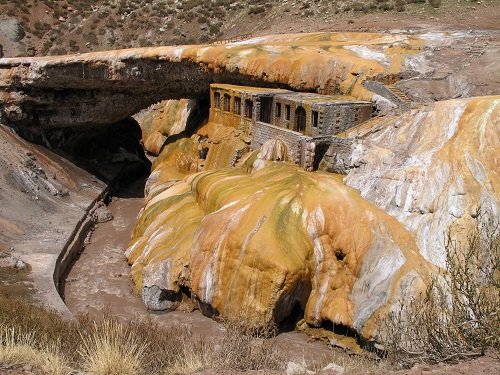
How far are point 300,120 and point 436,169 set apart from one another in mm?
8741

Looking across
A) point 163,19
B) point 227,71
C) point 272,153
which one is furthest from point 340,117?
point 163,19

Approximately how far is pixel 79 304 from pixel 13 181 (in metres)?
10.8

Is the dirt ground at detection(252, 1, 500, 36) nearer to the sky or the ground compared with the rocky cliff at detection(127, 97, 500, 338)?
nearer to the sky

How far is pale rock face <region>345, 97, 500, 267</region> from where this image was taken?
64.3 ft

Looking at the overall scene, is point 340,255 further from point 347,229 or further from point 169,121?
point 169,121

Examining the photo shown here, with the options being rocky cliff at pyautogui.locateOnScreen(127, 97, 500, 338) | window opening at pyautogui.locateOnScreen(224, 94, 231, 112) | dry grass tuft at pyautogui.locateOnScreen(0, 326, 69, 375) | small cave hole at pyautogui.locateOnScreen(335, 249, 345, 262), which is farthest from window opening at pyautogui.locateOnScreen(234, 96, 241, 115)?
dry grass tuft at pyautogui.locateOnScreen(0, 326, 69, 375)

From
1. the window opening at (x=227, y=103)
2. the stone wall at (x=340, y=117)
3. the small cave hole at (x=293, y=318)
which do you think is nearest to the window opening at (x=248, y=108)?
the window opening at (x=227, y=103)

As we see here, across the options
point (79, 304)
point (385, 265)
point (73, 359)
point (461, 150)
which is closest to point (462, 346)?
point (73, 359)

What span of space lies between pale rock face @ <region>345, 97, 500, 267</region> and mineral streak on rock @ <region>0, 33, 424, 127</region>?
5598 millimetres

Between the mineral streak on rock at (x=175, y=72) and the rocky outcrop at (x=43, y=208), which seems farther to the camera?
the mineral streak on rock at (x=175, y=72)

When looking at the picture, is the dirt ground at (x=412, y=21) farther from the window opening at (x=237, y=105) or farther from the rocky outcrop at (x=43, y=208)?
the rocky outcrop at (x=43, y=208)

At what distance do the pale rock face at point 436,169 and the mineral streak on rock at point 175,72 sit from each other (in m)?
5.60

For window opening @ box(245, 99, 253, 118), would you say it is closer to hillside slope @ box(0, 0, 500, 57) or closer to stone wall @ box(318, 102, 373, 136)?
stone wall @ box(318, 102, 373, 136)

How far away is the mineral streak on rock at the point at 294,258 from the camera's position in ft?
63.5
